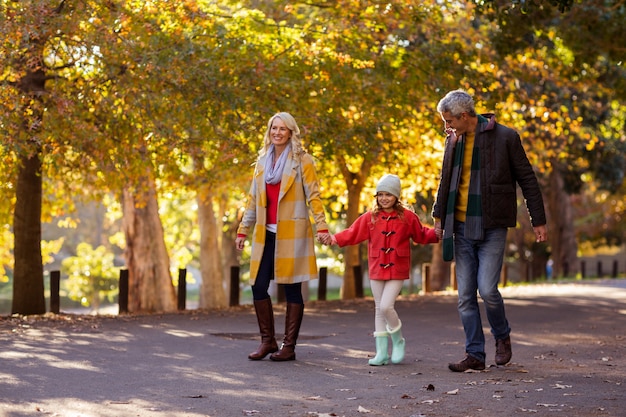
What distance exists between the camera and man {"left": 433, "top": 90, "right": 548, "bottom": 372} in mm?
8805

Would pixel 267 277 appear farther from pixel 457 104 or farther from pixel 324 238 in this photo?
pixel 457 104

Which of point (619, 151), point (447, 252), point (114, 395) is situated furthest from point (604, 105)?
point (114, 395)

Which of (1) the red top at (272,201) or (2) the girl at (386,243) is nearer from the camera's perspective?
(2) the girl at (386,243)

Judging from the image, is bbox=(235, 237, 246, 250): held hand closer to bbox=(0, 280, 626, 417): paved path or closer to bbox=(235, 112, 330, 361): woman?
bbox=(235, 112, 330, 361): woman

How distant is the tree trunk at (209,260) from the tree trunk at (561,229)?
596 inches

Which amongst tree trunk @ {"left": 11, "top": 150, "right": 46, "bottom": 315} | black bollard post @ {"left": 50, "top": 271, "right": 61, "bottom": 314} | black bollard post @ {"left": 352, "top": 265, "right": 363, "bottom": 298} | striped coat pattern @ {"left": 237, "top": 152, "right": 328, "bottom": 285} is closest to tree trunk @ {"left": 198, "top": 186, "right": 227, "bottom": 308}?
black bollard post @ {"left": 352, "top": 265, "right": 363, "bottom": 298}

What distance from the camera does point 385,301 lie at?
31.1ft

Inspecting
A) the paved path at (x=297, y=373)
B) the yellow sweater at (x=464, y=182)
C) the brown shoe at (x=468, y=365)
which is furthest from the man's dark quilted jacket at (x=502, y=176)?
the paved path at (x=297, y=373)

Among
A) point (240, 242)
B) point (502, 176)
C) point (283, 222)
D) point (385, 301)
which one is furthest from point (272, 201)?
point (502, 176)

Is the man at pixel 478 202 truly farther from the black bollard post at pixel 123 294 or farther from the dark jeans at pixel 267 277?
the black bollard post at pixel 123 294

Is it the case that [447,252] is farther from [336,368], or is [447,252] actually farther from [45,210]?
[45,210]

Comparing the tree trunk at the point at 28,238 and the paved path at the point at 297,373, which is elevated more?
the tree trunk at the point at 28,238

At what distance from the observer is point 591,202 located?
5403 centimetres

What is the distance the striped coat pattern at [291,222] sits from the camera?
32.1 feet
